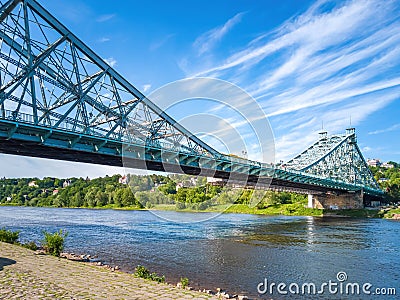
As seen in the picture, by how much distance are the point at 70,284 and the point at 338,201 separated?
6979cm

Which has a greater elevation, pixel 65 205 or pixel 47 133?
pixel 47 133

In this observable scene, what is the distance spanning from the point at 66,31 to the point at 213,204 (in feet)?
153

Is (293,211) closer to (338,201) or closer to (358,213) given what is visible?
(338,201)

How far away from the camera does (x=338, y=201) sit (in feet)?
233

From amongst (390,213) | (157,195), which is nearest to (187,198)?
(157,195)

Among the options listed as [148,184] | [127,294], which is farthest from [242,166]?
[127,294]

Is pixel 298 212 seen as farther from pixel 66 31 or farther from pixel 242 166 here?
pixel 66 31

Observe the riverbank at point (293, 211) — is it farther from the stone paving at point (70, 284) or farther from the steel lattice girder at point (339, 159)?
the stone paving at point (70, 284)

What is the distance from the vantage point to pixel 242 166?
38.8m

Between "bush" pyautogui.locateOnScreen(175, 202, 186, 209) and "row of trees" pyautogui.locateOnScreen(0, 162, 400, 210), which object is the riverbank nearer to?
"bush" pyautogui.locateOnScreen(175, 202, 186, 209)

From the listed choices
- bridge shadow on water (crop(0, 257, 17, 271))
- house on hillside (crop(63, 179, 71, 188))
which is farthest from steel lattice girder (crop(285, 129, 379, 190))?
house on hillside (crop(63, 179, 71, 188))

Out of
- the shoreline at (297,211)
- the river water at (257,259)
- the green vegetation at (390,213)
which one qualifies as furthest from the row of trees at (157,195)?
the green vegetation at (390,213)

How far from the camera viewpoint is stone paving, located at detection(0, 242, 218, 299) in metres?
8.10

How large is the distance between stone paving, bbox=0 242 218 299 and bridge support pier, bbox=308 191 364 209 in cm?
6566
